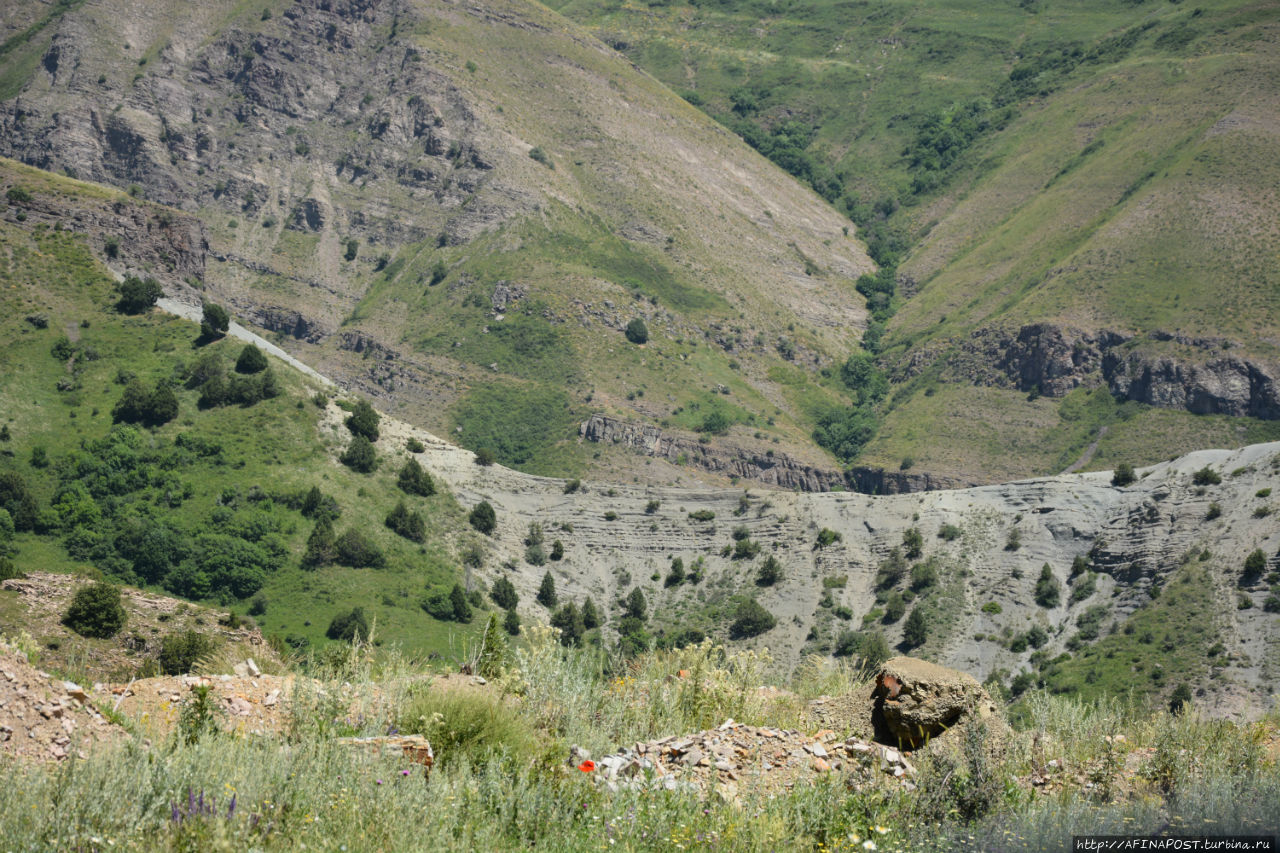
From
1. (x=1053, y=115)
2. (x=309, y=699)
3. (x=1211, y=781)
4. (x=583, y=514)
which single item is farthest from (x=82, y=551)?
(x=1053, y=115)

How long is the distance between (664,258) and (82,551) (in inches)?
4181

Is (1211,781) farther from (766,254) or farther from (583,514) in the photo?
(766,254)

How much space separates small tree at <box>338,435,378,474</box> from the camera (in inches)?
3389

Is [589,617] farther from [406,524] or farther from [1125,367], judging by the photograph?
[1125,367]

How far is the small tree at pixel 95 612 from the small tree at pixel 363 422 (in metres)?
66.1

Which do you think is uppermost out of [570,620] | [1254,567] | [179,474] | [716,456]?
[716,456]

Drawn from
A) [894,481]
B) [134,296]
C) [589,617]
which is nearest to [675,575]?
[589,617]

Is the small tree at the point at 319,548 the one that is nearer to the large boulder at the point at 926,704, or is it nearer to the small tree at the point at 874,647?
the small tree at the point at 874,647

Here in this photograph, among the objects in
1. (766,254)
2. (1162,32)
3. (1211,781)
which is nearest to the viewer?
(1211,781)

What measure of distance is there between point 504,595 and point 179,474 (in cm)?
2540

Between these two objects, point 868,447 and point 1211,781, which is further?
point 868,447

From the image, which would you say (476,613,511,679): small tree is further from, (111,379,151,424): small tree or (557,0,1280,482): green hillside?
(557,0,1280,482): green hillside

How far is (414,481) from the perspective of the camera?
8969 centimetres

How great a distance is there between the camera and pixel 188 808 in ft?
22.1
